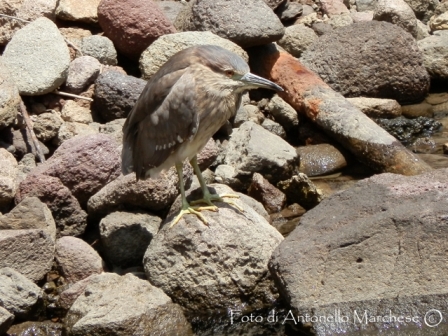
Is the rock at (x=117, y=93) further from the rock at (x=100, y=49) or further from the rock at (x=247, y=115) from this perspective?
the rock at (x=247, y=115)

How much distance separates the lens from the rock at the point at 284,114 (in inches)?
386

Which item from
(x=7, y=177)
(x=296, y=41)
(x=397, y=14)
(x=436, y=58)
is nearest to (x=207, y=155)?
(x=7, y=177)

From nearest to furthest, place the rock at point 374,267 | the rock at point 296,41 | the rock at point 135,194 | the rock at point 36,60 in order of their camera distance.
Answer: the rock at point 374,267 < the rock at point 135,194 < the rock at point 36,60 < the rock at point 296,41

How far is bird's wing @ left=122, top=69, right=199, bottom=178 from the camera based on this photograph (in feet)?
20.9

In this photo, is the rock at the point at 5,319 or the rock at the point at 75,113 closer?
the rock at the point at 5,319

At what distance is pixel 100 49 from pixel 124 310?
14.6 feet

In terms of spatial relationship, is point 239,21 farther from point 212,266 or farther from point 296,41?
point 212,266

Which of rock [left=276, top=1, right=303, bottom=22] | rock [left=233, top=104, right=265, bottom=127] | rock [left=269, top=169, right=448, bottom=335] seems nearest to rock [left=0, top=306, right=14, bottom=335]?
rock [left=269, top=169, right=448, bottom=335]

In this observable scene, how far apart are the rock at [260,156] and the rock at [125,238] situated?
157 cm

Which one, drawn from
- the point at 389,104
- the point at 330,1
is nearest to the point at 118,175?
the point at 389,104

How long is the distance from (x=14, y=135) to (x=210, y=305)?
10.2ft

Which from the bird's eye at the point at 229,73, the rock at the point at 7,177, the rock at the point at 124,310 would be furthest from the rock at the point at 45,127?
the bird's eye at the point at 229,73

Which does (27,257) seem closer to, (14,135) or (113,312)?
(113,312)

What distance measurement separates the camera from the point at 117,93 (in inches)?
353
